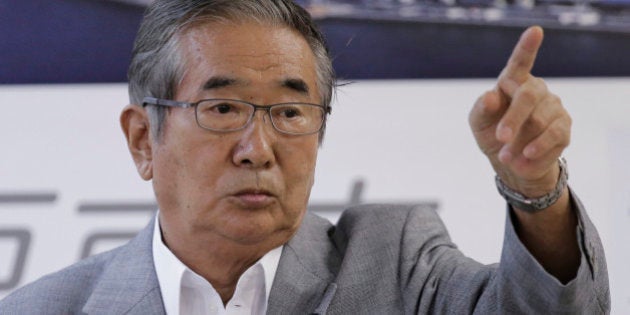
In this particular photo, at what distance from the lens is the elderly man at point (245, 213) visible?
7.12ft

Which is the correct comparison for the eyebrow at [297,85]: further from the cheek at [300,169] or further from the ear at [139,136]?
the ear at [139,136]

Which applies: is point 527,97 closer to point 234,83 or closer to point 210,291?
point 234,83

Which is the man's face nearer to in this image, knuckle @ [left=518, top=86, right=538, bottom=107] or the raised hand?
the raised hand

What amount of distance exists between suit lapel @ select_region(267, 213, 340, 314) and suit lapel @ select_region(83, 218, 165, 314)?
289 mm

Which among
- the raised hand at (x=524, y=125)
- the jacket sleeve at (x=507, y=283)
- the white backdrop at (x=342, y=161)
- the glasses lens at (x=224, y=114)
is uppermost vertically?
the raised hand at (x=524, y=125)

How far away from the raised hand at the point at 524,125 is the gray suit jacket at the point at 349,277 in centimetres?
20

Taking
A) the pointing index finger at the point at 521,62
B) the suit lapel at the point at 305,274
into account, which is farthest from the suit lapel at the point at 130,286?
the pointing index finger at the point at 521,62

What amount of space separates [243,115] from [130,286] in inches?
20.4

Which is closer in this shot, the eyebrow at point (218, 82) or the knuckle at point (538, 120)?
the knuckle at point (538, 120)

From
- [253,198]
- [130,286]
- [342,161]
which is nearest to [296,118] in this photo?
[253,198]

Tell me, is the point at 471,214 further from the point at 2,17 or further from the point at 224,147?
the point at 2,17

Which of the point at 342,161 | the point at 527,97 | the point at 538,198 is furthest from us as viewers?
the point at 342,161

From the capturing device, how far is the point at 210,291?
2.32m

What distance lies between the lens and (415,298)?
86.4 inches
